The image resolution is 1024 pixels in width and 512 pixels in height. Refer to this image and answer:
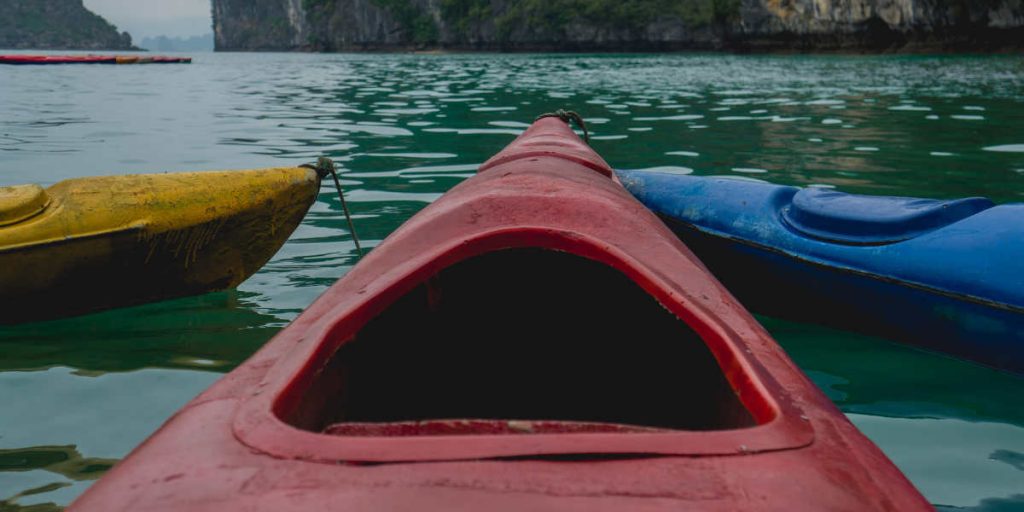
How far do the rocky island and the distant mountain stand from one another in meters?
24.7

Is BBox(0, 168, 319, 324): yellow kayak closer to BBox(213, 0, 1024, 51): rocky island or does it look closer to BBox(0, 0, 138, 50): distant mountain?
BBox(213, 0, 1024, 51): rocky island

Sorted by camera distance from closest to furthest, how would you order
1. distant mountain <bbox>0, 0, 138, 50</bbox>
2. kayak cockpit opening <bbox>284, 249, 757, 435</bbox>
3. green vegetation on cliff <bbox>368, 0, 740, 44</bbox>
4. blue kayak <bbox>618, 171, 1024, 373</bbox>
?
kayak cockpit opening <bbox>284, 249, 757, 435</bbox>
blue kayak <bbox>618, 171, 1024, 373</bbox>
green vegetation on cliff <bbox>368, 0, 740, 44</bbox>
distant mountain <bbox>0, 0, 138, 50</bbox>

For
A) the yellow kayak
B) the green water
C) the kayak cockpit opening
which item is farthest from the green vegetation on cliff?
the kayak cockpit opening

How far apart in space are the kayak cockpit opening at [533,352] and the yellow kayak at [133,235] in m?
1.60

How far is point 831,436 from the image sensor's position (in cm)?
120

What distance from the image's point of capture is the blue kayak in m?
2.70

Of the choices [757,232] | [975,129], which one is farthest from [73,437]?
[975,129]

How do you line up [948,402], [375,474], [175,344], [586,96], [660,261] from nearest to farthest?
[375,474], [660,261], [948,402], [175,344], [586,96]

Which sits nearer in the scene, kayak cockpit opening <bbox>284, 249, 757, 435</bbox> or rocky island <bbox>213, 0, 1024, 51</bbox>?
kayak cockpit opening <bbox>284, 249, 757, 435</bbox>

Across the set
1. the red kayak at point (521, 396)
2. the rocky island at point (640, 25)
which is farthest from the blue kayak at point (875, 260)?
the rocky island at point (640, 25)

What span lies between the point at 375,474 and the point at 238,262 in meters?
2.81

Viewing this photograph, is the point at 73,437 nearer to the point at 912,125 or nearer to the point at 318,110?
the point at 912,125

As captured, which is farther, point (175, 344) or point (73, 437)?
point (175, 344)

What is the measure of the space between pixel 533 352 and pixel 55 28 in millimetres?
146756
